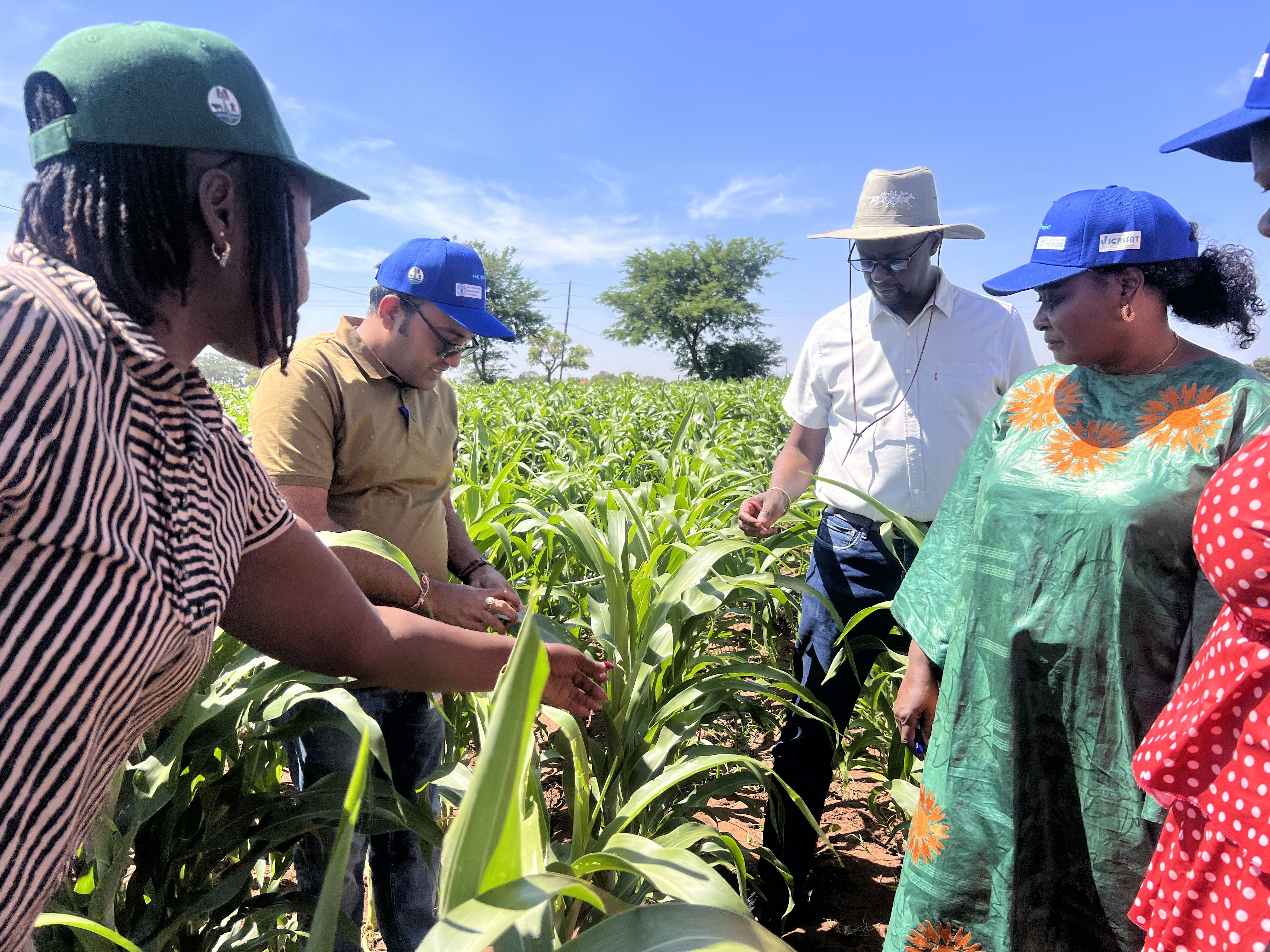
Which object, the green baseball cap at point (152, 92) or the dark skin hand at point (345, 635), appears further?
the dark skin hand at point (345, 635)

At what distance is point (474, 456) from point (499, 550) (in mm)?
747

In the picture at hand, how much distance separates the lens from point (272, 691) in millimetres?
1127

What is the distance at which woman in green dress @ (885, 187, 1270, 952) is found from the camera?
1.18m

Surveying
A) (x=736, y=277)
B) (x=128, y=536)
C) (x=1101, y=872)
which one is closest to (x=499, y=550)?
(x=1101, y=872)

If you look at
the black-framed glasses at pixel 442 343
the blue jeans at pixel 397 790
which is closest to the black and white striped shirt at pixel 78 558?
the blue jeans at pixel 397 790

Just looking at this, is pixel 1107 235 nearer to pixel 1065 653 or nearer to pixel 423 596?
pixel 1065 653

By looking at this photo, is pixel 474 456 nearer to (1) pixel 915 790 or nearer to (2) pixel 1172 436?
(1) pixel 915 790

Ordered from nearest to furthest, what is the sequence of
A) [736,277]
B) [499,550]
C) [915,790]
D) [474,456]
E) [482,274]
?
1. [915,790]
2. [482,274]
3. [499,550]
4. [474,456]
5. [736,277]

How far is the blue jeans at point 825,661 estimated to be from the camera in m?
1.85

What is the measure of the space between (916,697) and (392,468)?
1.13 meters

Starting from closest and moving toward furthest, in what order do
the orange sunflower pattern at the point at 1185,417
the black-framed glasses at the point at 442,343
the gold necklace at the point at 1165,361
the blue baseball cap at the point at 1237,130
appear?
the blue baseball cap at the point at 1237,130 → the orange sunflower pattern at the point at 1185,417 → the gold necklace at the point at 1165,361 → the black-framed glasses at the point at 442,343

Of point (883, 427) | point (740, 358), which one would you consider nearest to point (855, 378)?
point (883, 427)

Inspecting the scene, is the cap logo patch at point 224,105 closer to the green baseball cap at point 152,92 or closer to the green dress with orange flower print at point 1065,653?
the green baseball cap at point 152,92

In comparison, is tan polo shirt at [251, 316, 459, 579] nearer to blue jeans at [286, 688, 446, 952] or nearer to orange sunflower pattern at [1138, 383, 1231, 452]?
blue jeans at [286, 688, 446, 952]
